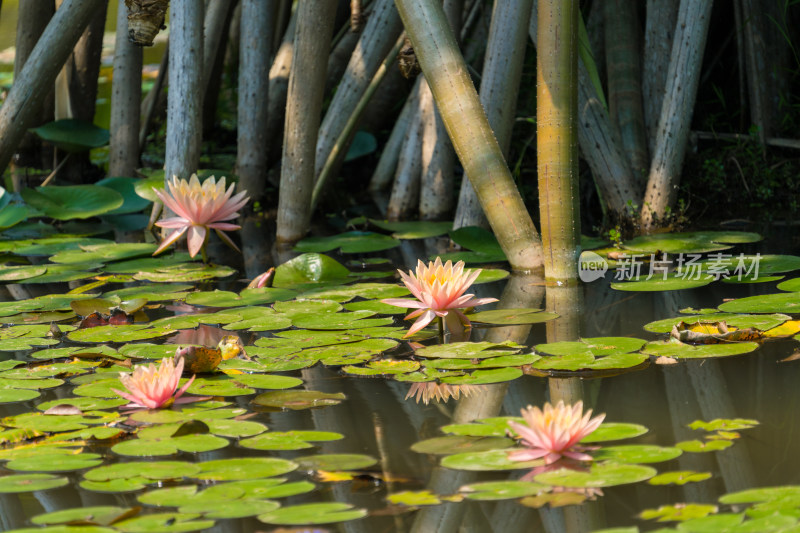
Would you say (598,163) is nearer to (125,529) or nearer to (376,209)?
(376,209)

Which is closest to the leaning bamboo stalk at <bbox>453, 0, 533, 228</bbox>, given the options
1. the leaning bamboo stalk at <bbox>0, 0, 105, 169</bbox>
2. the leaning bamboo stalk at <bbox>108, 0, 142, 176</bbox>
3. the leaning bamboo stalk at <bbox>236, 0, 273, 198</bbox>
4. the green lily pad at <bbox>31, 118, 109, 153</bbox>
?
the leaning bamboo stalk at <bbox>236, 0, 273, 198</bbox>

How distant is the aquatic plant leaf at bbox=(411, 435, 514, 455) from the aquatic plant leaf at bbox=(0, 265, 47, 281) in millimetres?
2475

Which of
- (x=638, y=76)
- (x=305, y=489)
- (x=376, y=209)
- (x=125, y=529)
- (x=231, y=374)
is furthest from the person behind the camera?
(x=376, y=209)

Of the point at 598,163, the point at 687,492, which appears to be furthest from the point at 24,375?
the point at 598,163

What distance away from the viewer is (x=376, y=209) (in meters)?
5.67

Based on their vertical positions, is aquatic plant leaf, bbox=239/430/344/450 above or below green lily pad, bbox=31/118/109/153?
below

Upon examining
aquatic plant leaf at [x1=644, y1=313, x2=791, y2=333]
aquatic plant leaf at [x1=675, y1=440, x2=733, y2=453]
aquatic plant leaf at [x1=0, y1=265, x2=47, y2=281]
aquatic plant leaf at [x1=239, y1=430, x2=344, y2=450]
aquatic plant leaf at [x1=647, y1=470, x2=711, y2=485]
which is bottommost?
aquatic plant leaf at [x1=647, y1=470, x2=711, y2=485]

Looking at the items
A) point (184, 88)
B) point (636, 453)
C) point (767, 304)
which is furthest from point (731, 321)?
point (184, 88)

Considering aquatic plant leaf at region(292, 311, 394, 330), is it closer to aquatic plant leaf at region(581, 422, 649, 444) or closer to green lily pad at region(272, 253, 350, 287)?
green lily pad at region(272, 253, 350, 287)

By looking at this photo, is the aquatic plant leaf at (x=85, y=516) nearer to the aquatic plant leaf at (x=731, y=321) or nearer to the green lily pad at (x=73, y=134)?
the aquatic plant leaf at (x=731, y=321)

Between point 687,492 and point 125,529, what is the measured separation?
0.97 meters

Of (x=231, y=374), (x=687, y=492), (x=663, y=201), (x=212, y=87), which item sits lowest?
(x=687, y=492)

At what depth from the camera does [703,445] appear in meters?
1.74

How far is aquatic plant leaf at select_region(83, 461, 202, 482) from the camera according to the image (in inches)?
65.5
